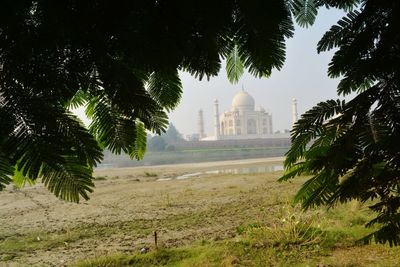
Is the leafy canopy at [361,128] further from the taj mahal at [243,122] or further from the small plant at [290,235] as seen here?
the taj mahal at [243,122]

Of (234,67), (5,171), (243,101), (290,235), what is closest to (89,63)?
(5,171)

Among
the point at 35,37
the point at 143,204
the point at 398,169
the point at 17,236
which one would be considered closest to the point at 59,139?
the point at 35,37

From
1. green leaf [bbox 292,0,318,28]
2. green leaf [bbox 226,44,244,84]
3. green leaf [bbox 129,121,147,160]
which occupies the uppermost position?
green leaf [bbox 292,0,318,28]

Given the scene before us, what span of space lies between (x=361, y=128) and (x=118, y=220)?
11.0m

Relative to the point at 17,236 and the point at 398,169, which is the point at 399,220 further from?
the point at 17,236

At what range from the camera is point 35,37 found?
0.80m

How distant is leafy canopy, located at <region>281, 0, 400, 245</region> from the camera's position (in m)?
1.18

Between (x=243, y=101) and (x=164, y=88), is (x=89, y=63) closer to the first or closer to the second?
(x=164, y=88)

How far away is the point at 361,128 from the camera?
4.16 feet

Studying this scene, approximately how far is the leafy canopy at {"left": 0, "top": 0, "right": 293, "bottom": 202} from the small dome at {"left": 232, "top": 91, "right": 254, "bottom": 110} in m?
65.9

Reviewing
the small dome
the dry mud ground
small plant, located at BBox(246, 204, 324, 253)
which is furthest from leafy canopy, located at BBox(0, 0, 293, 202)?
the small dome

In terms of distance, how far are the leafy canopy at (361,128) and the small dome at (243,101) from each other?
6558 centimetres

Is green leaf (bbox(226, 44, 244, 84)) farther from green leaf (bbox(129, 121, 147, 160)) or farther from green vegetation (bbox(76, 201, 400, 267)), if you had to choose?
green vegetation (bbox(76, 201, 400, 267))

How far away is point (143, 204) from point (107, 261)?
23.8 ft
